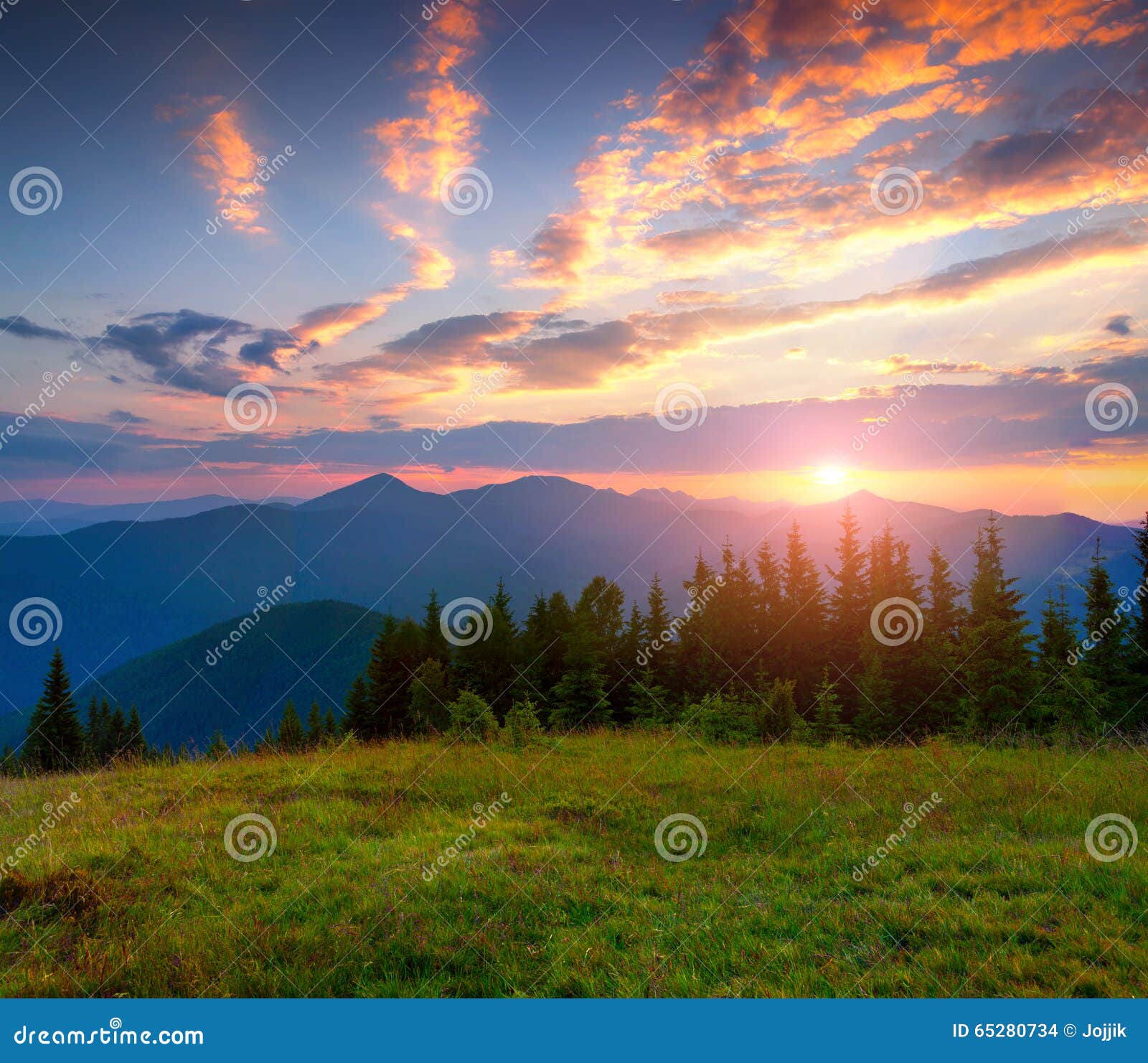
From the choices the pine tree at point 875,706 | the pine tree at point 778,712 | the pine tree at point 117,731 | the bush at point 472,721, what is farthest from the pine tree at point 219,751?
the pine tree at point 117,731

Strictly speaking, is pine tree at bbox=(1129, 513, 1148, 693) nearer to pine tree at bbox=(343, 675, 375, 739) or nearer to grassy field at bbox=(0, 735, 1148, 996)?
grassy field at bbox=(0, 735, 1148, 996)

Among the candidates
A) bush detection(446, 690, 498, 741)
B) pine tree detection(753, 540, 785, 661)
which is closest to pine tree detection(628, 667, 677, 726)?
pine tree detection(753, 540, 785, 661)

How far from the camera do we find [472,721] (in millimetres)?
16031

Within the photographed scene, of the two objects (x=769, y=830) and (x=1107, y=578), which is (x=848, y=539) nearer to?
(x=1107, y=578)

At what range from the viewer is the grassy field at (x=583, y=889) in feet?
17.5

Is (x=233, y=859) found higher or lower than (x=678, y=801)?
lower

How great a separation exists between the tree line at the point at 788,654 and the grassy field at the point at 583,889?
13465mm

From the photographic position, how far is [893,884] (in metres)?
6.67

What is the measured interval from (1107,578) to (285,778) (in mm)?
43955

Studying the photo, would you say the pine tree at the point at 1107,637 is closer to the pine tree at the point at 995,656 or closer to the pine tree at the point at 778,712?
the pine tree at the point at 995,656

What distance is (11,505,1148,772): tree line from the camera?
29516mm

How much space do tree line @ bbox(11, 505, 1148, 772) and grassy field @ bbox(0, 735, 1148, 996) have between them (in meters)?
13.5

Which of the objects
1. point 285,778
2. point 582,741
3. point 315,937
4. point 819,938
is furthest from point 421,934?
point 582,741

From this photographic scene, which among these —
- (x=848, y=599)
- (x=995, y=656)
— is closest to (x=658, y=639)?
(x=848, y=599)
